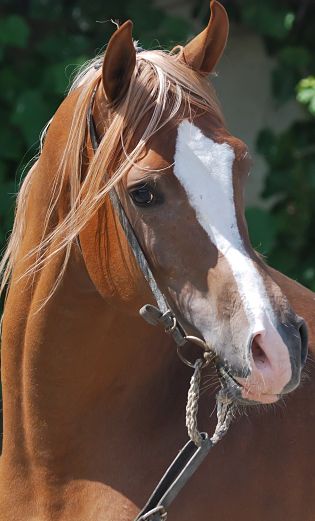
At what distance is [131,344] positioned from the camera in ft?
6.26

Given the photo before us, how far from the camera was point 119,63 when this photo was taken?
1.75 metres

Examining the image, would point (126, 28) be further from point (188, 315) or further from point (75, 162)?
point (188, 315)

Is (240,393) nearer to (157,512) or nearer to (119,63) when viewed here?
(157,512)

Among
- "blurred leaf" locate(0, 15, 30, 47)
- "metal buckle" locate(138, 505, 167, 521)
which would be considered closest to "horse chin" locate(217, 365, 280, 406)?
"metal buckle" locate(138, 505, 167, 521)

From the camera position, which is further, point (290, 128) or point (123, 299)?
point (290, 128)

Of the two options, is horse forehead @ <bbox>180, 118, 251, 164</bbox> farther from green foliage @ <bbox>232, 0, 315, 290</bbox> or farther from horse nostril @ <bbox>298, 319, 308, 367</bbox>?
green foliage @ <bbox>232, 0, 315, 290</bbox>

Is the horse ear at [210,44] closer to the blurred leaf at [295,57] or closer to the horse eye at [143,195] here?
the horse eye at [143,195]

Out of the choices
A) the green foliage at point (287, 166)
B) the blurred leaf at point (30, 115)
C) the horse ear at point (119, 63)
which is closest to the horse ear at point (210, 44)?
the horse ear at point (119, 63)

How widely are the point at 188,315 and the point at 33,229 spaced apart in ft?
1.40

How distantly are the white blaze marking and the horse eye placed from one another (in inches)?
2.4

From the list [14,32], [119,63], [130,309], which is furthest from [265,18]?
[130,309]

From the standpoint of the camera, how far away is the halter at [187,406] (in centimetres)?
171

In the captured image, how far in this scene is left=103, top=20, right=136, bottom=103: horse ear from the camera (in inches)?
66.8

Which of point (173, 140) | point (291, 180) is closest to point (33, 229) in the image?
point (173, 140)
